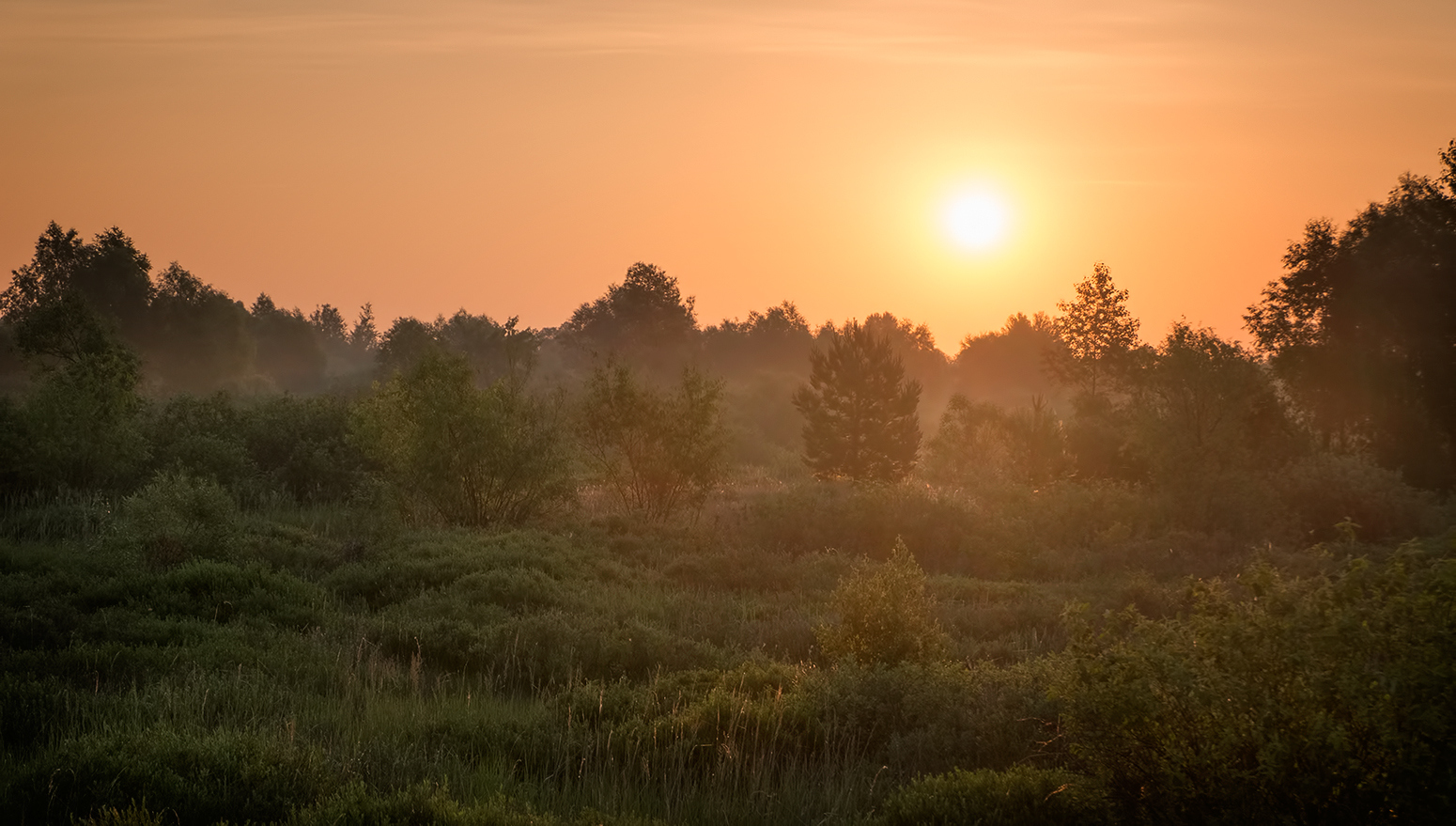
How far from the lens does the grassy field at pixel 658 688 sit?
5668 millimetres

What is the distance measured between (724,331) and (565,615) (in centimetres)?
8167

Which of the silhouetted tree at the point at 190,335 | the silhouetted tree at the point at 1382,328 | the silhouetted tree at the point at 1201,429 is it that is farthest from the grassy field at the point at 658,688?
the silhouetted tree at the point at 190,335

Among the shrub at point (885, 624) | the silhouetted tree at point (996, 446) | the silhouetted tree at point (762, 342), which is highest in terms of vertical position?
the silhouetted tree at point (762, 342)

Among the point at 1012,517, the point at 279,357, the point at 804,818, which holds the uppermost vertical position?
the point at 279,357

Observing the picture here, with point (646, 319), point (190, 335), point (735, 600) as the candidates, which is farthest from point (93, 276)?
point (735, 600)

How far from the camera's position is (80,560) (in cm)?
1549

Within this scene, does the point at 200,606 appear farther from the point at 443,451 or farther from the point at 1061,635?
the point at 1061,635

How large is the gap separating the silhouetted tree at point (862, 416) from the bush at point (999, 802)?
3093 cm

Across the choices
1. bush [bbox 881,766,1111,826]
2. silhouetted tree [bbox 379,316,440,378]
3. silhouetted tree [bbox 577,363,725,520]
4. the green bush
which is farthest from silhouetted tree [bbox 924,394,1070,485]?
silhouetted tree [bbox 379,316,440,378]

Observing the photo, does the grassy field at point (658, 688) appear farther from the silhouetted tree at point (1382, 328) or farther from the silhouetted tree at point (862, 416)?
the silhouetted tree at point (862, 416)

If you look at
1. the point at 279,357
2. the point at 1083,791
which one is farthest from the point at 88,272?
the point at 1083,791

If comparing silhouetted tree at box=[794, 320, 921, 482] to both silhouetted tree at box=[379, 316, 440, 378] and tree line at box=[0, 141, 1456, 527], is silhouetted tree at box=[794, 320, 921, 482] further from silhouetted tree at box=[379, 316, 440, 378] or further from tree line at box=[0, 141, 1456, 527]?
silhouetted tree at box=[379, 316, 440, 378]

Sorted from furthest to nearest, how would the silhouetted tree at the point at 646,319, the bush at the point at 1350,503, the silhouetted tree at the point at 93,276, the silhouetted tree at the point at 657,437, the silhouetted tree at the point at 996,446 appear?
the silhouetted tree at the point at 646,319, the silhouetted tree at the point at 93,276, the silhouetted tree at the point at 996,446, the silhouetted tree at the point at 657,437, the bush at the point at 1350,503

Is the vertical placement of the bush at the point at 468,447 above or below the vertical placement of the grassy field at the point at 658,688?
above
